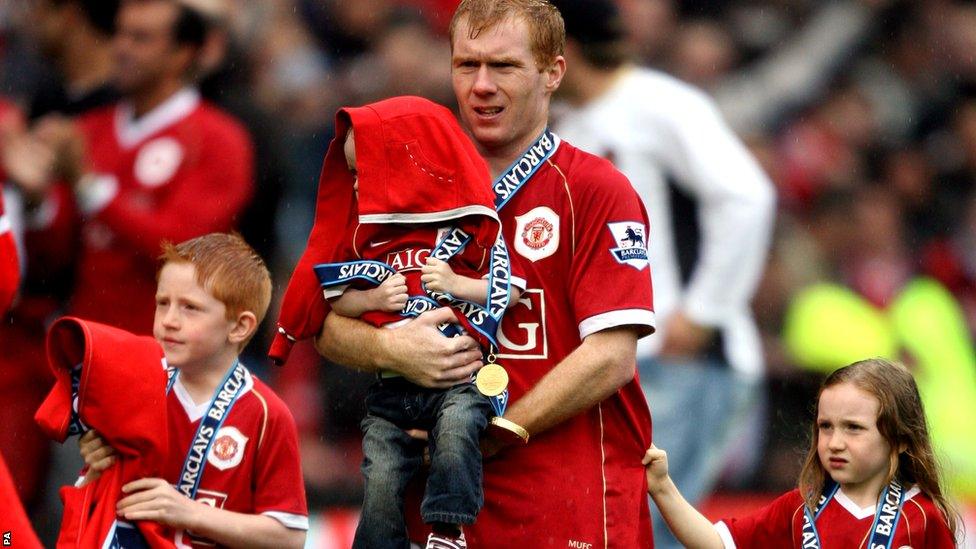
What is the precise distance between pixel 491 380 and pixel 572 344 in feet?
0.94

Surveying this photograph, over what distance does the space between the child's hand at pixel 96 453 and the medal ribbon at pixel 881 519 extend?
1918 millimetres

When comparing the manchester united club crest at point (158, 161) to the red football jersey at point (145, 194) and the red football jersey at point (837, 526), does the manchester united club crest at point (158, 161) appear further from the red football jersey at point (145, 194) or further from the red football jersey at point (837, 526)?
the red football jersey at point (837, 526)

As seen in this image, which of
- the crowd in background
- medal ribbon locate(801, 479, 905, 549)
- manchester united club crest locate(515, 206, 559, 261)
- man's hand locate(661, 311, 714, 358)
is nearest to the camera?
manchester united club crest locate(515, 206, 559, 261)

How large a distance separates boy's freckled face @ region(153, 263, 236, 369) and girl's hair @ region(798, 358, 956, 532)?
1725mm

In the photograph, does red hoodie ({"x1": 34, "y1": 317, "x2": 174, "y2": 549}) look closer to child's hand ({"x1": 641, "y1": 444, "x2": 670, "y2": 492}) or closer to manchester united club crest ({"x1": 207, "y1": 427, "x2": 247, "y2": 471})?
manchester united club crest ({"x1": 207, "y1": 427, "x2": 247, "y2": 471})

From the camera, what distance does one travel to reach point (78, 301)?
7.63 m

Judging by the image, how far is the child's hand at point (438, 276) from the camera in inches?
161

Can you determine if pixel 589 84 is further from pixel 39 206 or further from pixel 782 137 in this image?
pixel 39 206

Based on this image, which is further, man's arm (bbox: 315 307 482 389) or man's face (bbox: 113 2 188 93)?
man's face (bbox: 113 2 188 93)

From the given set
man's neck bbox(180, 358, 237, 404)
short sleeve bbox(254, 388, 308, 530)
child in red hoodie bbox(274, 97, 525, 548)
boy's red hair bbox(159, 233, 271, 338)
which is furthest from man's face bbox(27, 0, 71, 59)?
child in red hoodie bbox(274, 97, 525, 548)

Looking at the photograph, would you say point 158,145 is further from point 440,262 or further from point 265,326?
point 440,262

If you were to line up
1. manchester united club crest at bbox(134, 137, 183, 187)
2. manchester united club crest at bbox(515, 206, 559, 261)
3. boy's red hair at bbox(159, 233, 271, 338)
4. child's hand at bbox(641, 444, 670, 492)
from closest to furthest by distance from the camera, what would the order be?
manchester united club crest at bbox(515, 206, 559, 261), child's hand at bbox(641, 444, 670, 492), boy's red hair at bbox(159, 233, 271, 338), manchester united club crest at bbox(134, 137, 183, 187)

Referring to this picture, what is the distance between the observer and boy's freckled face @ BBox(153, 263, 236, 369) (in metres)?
4.67

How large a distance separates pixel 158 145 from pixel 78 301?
816 millimetres
